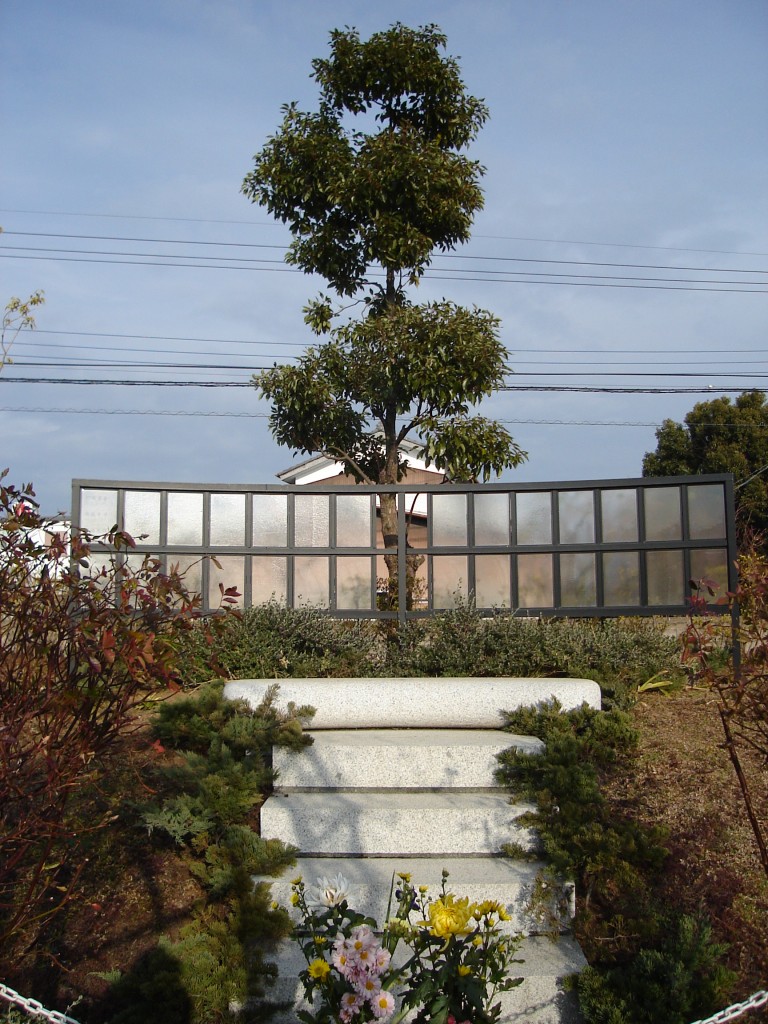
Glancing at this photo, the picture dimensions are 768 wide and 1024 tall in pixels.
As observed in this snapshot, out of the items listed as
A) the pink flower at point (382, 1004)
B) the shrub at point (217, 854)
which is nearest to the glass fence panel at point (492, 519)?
the shrub at point (217, 854)

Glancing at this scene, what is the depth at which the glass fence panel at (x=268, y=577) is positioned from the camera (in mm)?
7375

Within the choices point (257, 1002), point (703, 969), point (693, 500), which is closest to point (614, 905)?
point (703, 969)

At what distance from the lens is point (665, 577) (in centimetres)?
717

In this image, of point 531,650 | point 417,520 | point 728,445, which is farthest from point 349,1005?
point 728,445

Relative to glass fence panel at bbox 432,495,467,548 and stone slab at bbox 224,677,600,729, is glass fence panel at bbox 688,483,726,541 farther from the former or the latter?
stone slab at bbox 224,677,600,729

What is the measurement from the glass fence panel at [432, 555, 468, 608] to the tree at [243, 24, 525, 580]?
7.08 feet

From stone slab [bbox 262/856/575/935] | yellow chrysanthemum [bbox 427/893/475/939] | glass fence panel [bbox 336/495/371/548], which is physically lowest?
stone slab [bbox 262/856/575/935]

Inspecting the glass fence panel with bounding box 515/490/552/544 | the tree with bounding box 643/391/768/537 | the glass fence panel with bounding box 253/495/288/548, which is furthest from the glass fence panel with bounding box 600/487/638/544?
the tree with bounding box 643/391/768/537

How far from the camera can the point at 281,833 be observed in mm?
4402

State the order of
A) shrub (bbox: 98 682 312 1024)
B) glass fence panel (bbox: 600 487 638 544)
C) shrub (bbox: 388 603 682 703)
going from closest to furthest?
1. shrub (bbox: 98 682 312 1024)
2. shrub (bbox: 388 603 682 703)
3. glass fence panel (bbox: 600 487 638 544)

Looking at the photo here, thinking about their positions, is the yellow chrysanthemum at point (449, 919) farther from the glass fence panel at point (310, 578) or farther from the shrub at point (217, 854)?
the glass fence panel at point (310, 578)

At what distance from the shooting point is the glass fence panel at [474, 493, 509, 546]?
739 cm

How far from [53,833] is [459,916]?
1.26 metres

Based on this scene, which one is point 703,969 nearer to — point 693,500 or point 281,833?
point 281,833
